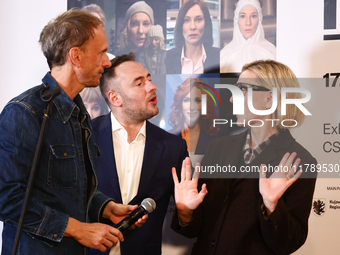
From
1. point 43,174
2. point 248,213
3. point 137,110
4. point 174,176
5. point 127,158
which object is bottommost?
point 248,213

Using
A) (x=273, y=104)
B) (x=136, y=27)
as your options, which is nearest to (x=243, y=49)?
Answer: (x=273, y=104)

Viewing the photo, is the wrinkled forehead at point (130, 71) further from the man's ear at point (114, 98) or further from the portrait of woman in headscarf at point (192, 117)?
the portrait of woman in headscarf at point (192, 117)

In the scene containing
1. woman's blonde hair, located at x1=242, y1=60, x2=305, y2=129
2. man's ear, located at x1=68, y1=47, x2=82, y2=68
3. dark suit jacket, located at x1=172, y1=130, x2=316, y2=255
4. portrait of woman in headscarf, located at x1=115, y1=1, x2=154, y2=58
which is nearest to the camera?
man's ear, located at x1=68, y1=47, x2=82, y2=68

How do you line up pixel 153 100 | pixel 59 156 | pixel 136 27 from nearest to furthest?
pixel 59 156
pixel 153 100
pixel 136 27

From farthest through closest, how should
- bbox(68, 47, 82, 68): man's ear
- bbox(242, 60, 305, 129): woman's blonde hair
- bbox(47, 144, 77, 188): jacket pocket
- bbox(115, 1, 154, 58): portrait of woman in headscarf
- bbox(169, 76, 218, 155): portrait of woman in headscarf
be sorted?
bbox(115, 1, 154, 58): portrait of woman in headscarf
bbox(169, 76, 218, 155): portrait of woman in headscarf
bbox(242, 60, 305, 129): woman's blonde hair
bbox(68, 47, 82, 68): man's ear
bbox(47, 144, 77, 188): jacket pocket

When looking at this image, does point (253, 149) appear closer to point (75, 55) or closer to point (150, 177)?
point (150, 177)

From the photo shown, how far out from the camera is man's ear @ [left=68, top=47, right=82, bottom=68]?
1.94m

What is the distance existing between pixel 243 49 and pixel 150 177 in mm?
1209

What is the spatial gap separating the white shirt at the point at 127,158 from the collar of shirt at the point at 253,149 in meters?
0.78

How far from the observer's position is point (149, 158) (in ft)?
8.57

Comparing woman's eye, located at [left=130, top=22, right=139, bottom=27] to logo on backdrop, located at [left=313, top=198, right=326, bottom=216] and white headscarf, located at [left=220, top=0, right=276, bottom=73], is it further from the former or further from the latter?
logo on backdrop, located at [left=313, top=198, right=326, bottom=216]

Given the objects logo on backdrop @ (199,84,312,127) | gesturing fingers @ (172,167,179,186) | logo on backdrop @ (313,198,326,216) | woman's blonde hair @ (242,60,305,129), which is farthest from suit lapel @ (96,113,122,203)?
logo on backdrop @ (313,198,326,216)

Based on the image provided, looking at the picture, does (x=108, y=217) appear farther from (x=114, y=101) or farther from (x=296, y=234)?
(x=296, y=234)

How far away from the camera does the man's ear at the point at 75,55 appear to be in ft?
6.36
